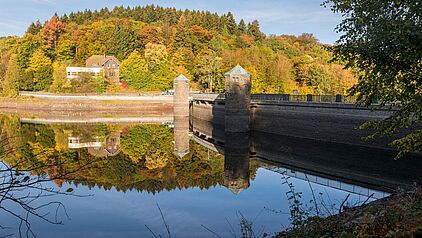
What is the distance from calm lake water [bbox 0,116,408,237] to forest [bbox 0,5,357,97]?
34191 mm

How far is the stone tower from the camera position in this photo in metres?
37.4

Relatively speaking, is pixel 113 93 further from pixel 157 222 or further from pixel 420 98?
pixel 420 98

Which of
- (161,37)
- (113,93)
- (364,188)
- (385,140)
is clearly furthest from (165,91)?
(364,188)

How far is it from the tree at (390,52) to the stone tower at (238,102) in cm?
2755

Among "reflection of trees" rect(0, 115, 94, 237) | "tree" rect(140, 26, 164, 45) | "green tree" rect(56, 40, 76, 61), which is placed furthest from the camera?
"tree" rect(140, 26, 164, 45)

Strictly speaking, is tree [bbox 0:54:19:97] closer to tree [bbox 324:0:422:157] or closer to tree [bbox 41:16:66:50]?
tree [bbox 41:16:66:50]

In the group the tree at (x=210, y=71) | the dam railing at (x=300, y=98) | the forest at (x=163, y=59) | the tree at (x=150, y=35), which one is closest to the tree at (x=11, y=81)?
the forest at (x=163, y=59)

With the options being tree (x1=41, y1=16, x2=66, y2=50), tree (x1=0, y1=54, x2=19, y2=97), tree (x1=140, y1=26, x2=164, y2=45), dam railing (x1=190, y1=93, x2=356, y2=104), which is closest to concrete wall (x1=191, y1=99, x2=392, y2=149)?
dam railing (x1=190, y1=93, x2=356, y2=104)

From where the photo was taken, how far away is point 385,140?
2562cm

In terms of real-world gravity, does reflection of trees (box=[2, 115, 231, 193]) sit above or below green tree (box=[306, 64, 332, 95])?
below

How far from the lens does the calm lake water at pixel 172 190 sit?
473 inches

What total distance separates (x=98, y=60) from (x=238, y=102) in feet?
176

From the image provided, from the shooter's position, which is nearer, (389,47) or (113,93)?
(389,47)

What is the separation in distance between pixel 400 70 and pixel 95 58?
81.0 m
